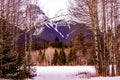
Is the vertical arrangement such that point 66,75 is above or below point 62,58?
above

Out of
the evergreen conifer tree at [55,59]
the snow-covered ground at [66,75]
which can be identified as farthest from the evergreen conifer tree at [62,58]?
the snow-covered ground at [66,75]

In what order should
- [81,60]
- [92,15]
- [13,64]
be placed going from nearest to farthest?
[13,64] → [92,15] → [81,60]

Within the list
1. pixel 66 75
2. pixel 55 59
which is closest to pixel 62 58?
pixel 55 59

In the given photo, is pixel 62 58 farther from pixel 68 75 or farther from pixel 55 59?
pixel 68 75

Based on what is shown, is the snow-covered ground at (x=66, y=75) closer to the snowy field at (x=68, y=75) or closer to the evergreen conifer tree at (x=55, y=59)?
the snowy field at (x=68, y=75)

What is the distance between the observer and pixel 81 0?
27062 millimetres

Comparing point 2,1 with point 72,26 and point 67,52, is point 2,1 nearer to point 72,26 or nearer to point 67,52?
point 72,26

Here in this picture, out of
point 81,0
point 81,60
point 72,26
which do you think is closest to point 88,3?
point 81,0

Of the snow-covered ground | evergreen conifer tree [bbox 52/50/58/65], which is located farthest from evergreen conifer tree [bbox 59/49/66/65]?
the snow-covered ground

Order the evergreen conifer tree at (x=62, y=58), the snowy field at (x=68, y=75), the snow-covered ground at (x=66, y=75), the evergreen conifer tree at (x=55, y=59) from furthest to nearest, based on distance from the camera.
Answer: the evergreen conifer tree at (x=55, y=59) < the evergreen conifer tree at (x=62, y=58) < the snow-covered ground at (x=66, y=75) < the snowy field at (x=68, y=75)

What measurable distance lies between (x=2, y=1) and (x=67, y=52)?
5899cm

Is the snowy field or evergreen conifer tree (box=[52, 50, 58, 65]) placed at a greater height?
the snowy field

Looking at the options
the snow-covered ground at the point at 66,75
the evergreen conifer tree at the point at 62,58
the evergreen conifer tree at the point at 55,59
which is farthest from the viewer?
the evergreen conifer tree at the point at 55,59

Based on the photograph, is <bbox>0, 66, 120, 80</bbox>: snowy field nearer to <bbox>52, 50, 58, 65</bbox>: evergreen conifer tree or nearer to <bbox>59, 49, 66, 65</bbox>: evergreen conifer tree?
<bbox>59, 49, 66, 65</bbox>: evergreen conifer tree
